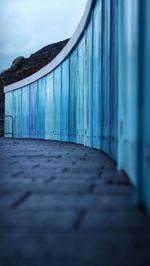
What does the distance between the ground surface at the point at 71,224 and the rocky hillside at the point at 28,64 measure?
51.9m

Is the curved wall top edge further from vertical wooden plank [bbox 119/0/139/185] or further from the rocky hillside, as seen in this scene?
the rocky hillside

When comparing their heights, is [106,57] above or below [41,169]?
above

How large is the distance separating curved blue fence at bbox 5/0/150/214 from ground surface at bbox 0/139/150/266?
300 millimetres

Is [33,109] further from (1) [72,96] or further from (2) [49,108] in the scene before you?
(1) [72,96]

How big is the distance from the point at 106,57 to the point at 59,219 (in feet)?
18.6

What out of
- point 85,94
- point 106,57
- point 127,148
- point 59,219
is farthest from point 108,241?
point 85,94

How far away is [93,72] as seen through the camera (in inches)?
406

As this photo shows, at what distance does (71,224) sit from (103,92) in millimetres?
6054

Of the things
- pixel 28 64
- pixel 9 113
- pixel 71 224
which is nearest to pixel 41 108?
pixel 9 113

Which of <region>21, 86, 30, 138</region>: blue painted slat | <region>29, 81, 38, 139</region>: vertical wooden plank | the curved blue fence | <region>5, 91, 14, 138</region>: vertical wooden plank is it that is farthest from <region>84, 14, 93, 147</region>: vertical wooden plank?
<region>5, 91, 14, 138</region>: vertical wooden plank

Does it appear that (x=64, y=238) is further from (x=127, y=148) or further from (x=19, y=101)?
(x=19, y=101)

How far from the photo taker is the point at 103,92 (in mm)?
8438

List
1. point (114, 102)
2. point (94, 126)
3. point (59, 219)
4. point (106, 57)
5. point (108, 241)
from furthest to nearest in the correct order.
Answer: point (94, 126)
point (106, 57)
point (114, 102)
point (59, 219)
point (108, 241)

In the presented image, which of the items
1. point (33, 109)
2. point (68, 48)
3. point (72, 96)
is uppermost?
point (68, 48)
